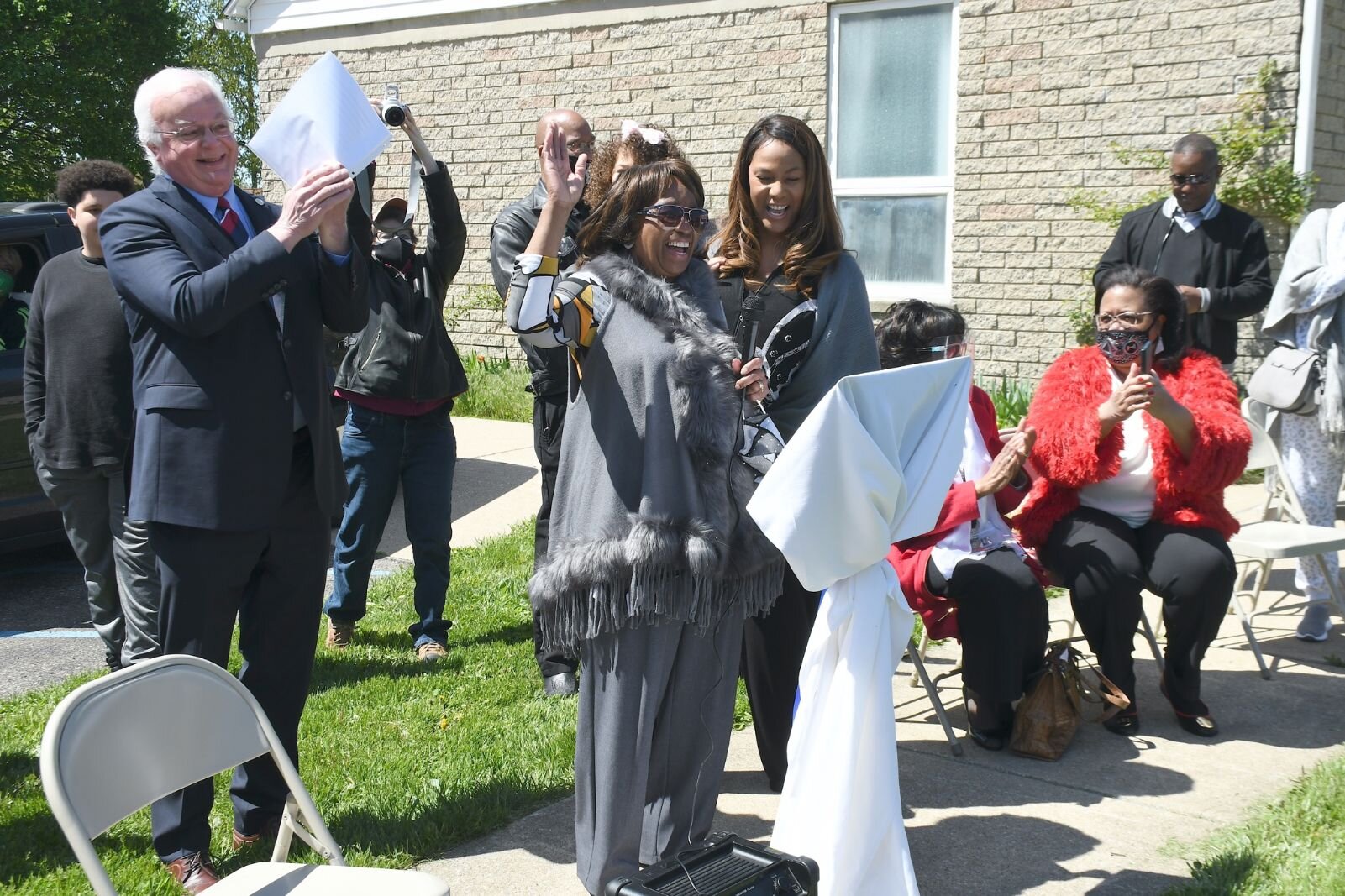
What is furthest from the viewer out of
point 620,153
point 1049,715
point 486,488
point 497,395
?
point 497,395

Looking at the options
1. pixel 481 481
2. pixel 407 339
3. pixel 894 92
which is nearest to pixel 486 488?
pixel 481 481

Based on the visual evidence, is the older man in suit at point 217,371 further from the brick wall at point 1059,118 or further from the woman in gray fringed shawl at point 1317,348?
the brick wall at point 1059,118

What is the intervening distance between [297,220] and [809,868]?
199 cm

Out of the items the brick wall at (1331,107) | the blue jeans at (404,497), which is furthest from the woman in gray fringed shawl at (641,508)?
the brick wall at (1331,107)

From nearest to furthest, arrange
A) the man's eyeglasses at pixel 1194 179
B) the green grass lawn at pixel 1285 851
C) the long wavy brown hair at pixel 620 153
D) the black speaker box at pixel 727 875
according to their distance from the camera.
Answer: the black speaker box at pixel 727 875 → the green grass lawn at pixel 1285 851 → the long wavy brown hair at pixel 620 153 → the man's eyeglasses at pixel 1194 179

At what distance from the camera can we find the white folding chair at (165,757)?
241 centimetres

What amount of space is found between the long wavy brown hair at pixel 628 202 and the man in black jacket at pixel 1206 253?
3.41m

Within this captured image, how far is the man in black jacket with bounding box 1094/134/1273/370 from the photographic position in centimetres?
598

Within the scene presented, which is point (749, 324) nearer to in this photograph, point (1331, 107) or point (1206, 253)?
point (1206, 253)

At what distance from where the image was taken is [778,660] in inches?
154

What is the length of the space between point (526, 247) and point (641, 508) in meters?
1.64

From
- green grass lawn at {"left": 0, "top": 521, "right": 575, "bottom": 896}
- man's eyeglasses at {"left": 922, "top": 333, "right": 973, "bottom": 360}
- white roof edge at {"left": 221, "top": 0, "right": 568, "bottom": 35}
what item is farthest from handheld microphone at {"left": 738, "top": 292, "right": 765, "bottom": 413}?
white roof edge at {"left": 221, "top": 0, "right": 568, "bottom": 35}

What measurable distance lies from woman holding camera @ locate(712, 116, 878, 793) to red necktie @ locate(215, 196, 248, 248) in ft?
4.72

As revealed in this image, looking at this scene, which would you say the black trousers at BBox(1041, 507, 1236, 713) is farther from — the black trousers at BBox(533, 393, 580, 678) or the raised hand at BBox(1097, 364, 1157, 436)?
the black trousers at BBox(533, 393, 580, 678)
